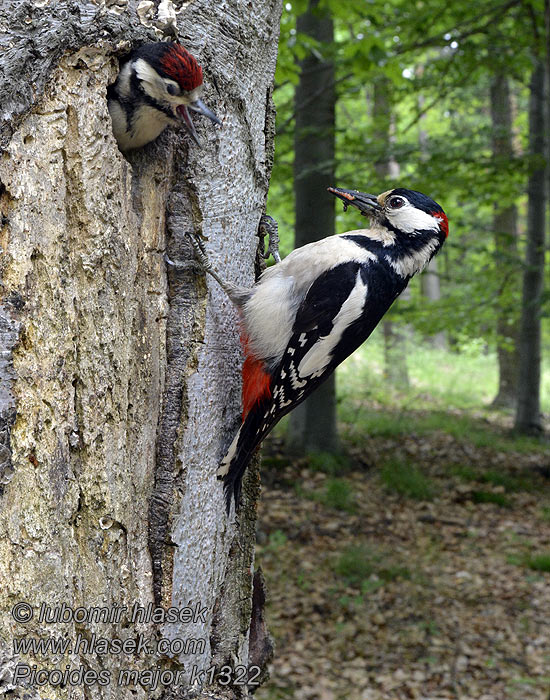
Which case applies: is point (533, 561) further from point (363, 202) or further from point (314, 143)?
point (314, 143)

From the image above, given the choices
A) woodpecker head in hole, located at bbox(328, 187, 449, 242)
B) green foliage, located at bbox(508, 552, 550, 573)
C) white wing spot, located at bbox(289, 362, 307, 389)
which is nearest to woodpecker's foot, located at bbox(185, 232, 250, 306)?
white wing spot, located at bbox(289, 362, 307, 389)

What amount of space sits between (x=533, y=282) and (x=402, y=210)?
20.6 ft

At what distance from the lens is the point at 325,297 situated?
2391 mm

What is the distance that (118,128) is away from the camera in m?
1.83

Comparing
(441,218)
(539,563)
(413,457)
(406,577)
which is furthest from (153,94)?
(413,457)

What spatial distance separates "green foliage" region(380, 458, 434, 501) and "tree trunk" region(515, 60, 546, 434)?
2.33 metres

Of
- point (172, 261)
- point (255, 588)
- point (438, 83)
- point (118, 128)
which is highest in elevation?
point (438, 83)

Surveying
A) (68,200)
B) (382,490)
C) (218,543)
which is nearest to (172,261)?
(68,200)

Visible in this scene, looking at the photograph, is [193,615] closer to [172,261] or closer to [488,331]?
[172,261]

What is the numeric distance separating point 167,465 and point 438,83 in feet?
20.9

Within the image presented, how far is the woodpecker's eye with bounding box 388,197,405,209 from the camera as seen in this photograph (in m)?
2.52

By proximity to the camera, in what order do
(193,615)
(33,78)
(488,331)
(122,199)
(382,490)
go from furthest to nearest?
(488,331), (382,490), (193,615), (122,199), (33,78)

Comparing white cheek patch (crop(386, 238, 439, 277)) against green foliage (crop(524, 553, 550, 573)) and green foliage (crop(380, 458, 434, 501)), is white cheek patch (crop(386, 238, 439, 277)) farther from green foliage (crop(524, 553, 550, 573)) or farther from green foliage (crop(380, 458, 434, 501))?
green foliage (crop(380, 458, 434, 501))

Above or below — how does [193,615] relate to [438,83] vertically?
below
